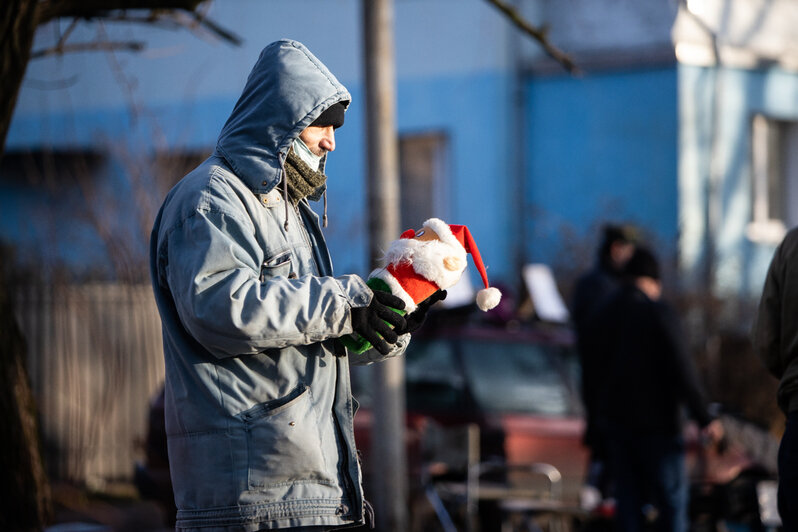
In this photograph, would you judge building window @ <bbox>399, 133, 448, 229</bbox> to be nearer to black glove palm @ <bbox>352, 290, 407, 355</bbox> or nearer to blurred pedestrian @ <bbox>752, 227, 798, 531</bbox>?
blurred pedestrian @ <bbox>752, 227, 798, 531</bbox>

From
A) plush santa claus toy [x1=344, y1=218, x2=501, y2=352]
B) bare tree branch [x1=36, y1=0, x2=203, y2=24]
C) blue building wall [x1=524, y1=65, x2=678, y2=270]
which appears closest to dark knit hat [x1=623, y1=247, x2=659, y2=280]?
bare tree branch [x1=36, y1=0, x2=203, y2=24]

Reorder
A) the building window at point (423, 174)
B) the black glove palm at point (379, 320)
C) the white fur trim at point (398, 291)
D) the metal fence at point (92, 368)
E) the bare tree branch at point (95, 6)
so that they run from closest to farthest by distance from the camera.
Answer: the black glove palm at point (379, 320) < the white fur trim at point (398, 291) < the bare tree branch at point (95, 6) < the metal fence at point (92, 368) < the building window at point (423, 174)

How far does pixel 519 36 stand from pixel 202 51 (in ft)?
13.9

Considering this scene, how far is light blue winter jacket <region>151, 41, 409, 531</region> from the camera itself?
2.50 m

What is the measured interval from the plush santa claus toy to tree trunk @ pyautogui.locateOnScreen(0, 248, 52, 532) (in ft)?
6.18

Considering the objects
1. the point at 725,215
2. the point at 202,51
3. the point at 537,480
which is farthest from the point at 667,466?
the point at 202,51

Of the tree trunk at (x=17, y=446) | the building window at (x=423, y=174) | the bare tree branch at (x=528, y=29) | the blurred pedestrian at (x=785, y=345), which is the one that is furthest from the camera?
the building window at (x=423, y=174)

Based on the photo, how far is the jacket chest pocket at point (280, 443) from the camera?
8.36 feet

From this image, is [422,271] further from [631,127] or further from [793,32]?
[793,32]

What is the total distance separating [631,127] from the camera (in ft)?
39.3

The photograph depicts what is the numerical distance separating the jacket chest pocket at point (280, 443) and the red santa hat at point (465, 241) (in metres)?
0.59

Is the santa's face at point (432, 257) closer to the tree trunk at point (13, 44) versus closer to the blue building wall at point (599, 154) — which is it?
the tree trunk at point (13, 44)

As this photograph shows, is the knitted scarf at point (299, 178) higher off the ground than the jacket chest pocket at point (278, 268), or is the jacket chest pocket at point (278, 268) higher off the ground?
the knitted scarf at point (299, 178)

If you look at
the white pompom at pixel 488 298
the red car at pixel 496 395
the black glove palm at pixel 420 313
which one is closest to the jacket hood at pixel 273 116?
the black glove palm at pixel 420 313
